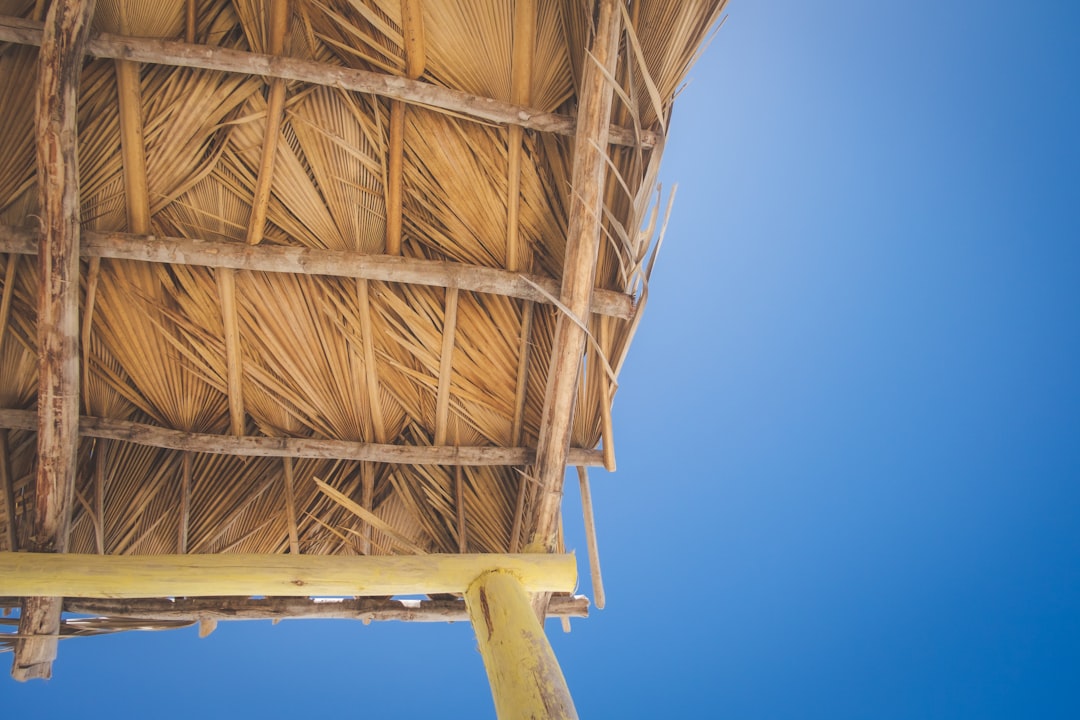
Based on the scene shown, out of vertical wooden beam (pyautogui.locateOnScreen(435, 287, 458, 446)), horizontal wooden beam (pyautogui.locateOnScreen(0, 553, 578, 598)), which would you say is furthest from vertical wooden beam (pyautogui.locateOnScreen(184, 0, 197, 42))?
horizontal wooden beam (pyautogui.locateOnScreen(0, 553, 578, 598))

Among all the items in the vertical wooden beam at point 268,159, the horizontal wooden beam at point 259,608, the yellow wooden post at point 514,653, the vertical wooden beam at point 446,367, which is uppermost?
the vertical wooden beam at point 268,159

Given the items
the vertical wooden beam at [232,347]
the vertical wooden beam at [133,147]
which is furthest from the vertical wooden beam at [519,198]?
the vertical wooden beam at [133,147]

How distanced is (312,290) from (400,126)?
73cm

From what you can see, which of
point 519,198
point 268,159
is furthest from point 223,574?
point 519,198

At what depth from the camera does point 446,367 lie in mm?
3115

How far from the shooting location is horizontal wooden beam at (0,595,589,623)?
2.92 m

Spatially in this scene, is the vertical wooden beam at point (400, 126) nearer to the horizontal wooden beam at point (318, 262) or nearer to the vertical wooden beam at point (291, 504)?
the horizontal wooden beam at point (318, 262)

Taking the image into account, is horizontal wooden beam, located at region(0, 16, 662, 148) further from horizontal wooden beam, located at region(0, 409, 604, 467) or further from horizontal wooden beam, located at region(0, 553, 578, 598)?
horizontal wooden beam, located at region(0, 553, 578, 598)

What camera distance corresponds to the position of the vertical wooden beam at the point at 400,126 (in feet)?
Result: 8.86

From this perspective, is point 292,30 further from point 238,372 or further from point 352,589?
point 352,589

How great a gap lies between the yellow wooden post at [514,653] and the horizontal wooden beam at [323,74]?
5.39ft

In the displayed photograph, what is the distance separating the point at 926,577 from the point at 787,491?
2044 millimetres

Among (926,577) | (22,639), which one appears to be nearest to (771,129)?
(926,577)

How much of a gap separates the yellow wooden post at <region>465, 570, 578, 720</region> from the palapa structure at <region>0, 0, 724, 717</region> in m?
0.02
